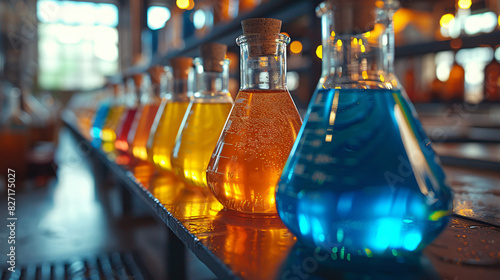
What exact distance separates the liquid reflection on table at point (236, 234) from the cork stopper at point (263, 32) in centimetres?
22

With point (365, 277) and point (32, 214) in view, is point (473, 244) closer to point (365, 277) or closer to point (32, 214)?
point (365, 277)

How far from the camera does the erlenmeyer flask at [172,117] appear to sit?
93cm

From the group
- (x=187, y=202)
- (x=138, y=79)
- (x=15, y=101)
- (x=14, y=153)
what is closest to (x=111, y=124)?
(x=138, y=79)

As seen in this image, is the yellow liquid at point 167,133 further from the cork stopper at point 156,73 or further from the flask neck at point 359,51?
the flask neck at point 359,51

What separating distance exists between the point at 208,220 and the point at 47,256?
155cm

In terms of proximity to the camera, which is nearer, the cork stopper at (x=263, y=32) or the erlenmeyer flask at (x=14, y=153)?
the cork stopper at (x=263, y=32)

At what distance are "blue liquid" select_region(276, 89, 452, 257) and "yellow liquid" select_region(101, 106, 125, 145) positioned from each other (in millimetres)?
1541

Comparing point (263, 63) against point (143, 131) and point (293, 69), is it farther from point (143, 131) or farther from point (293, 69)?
point (293, 69)

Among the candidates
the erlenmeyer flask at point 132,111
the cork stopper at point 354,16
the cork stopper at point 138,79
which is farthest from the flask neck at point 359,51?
the cork stopper at point 138,79

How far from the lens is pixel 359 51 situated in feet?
1.42

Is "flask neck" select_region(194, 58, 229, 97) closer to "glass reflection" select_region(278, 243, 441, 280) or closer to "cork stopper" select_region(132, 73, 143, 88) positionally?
"glass reflection" select_region(278, 243, 441, 280)

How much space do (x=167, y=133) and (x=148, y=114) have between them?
0.33 meters

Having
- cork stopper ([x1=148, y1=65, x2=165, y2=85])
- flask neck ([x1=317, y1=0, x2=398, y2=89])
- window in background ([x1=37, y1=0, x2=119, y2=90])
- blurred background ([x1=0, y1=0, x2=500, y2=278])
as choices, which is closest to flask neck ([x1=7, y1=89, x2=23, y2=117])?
blurred background ([x1=0, y1=0, x2=500, y2=278])

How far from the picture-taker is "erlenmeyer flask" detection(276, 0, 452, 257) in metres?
0.37
